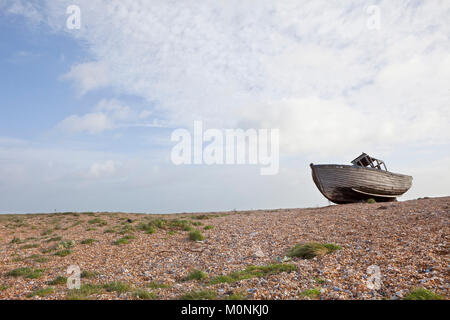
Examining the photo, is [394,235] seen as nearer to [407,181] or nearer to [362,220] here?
[362,220]

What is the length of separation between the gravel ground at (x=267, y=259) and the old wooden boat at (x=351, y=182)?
1132 cm

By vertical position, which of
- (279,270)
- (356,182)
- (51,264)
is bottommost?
(51,264)

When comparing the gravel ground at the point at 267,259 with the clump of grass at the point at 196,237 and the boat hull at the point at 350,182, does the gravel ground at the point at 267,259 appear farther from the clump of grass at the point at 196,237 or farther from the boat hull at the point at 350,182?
the boat hull at the point at 350,182

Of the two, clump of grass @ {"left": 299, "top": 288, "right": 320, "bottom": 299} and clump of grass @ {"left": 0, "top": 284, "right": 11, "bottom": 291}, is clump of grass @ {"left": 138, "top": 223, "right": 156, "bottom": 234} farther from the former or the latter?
clump of grass @ {"left": 299, "top": 288, "right": 320, "bottom": 299}

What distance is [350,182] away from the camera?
2855 cm

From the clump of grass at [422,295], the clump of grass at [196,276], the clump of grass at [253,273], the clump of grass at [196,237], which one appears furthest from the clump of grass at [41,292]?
the clump of grass at [422,295]

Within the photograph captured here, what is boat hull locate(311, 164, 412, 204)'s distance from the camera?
28.5 metres

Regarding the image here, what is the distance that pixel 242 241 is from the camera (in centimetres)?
1483

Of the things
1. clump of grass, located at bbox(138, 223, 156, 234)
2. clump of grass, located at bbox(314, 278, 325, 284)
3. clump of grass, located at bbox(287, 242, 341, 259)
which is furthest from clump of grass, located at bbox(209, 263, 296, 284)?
clump of grass, located at bbox(138, 223, 156, 234)

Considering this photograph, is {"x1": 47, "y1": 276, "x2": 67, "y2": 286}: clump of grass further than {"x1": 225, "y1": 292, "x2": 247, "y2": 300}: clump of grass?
Yes

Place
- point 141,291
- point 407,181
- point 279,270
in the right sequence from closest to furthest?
point 141,291, point 279,270, point 407,181
